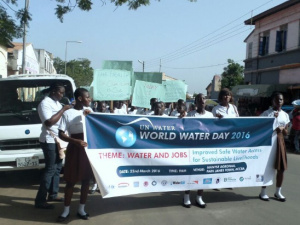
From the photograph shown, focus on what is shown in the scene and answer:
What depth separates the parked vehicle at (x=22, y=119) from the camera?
589 centimetres

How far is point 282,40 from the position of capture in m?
22.4

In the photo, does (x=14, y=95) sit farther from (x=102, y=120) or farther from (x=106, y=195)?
→ (x=106, y=195)

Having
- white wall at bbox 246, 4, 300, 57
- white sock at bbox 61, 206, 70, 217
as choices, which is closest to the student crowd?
white sock at bbox 61, 206, 70, 217

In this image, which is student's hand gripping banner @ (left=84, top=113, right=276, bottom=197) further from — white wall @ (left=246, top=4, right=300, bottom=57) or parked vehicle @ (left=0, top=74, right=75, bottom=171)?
white wall @ (left=246, top=4, right=300, bottom=57)

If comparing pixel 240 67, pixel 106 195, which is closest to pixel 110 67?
pixel 106 195

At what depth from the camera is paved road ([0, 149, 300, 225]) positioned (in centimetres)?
462

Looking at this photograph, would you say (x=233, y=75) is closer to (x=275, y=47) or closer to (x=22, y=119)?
(x=275, y=47)

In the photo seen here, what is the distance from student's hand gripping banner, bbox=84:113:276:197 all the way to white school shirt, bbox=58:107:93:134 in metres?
0.09

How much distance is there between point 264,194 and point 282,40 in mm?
19094

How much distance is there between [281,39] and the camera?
74.3ft

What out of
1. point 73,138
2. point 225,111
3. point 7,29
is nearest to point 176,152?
point 225,111

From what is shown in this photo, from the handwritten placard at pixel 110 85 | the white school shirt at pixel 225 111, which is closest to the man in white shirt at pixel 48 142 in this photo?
the white school shirt at pixel 225 111

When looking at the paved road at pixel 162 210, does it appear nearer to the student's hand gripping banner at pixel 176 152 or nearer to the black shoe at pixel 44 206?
the black shoe at pixel 44 206

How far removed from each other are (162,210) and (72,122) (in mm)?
1888
